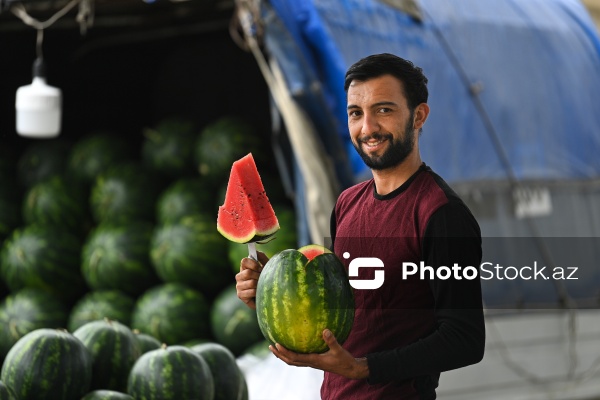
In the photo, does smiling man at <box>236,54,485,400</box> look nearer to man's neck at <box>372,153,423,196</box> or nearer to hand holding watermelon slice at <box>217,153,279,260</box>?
man's neck at <box>372,153,423,196</box>

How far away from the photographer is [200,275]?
5.68m

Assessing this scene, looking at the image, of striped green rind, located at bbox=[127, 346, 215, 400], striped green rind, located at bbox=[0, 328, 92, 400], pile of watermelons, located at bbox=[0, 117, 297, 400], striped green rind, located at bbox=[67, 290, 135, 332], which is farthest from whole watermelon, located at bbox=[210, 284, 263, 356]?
striped green rind, located at bbox=[0, 328, 92, 400]

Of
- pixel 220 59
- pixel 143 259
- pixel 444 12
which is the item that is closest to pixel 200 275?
pixel 143 259

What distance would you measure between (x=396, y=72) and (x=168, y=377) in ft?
5.38

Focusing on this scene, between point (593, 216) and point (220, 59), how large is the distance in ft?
9.25

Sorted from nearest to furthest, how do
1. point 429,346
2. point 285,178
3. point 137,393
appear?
point 429,346 < point 137,393 < point 285,178

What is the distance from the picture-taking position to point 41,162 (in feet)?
21.2

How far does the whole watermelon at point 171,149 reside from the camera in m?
6.18

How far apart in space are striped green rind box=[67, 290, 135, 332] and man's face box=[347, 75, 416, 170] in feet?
12.8

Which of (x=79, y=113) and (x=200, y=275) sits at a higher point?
(x=79, y=113)

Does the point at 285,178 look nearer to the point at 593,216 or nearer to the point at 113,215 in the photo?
the point at 113,215

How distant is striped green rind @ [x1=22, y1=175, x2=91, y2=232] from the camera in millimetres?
6129

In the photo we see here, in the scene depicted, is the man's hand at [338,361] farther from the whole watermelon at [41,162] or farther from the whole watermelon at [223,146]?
the whole watermelon at [41,162]

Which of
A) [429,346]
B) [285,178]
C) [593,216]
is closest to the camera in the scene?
[429,346]
